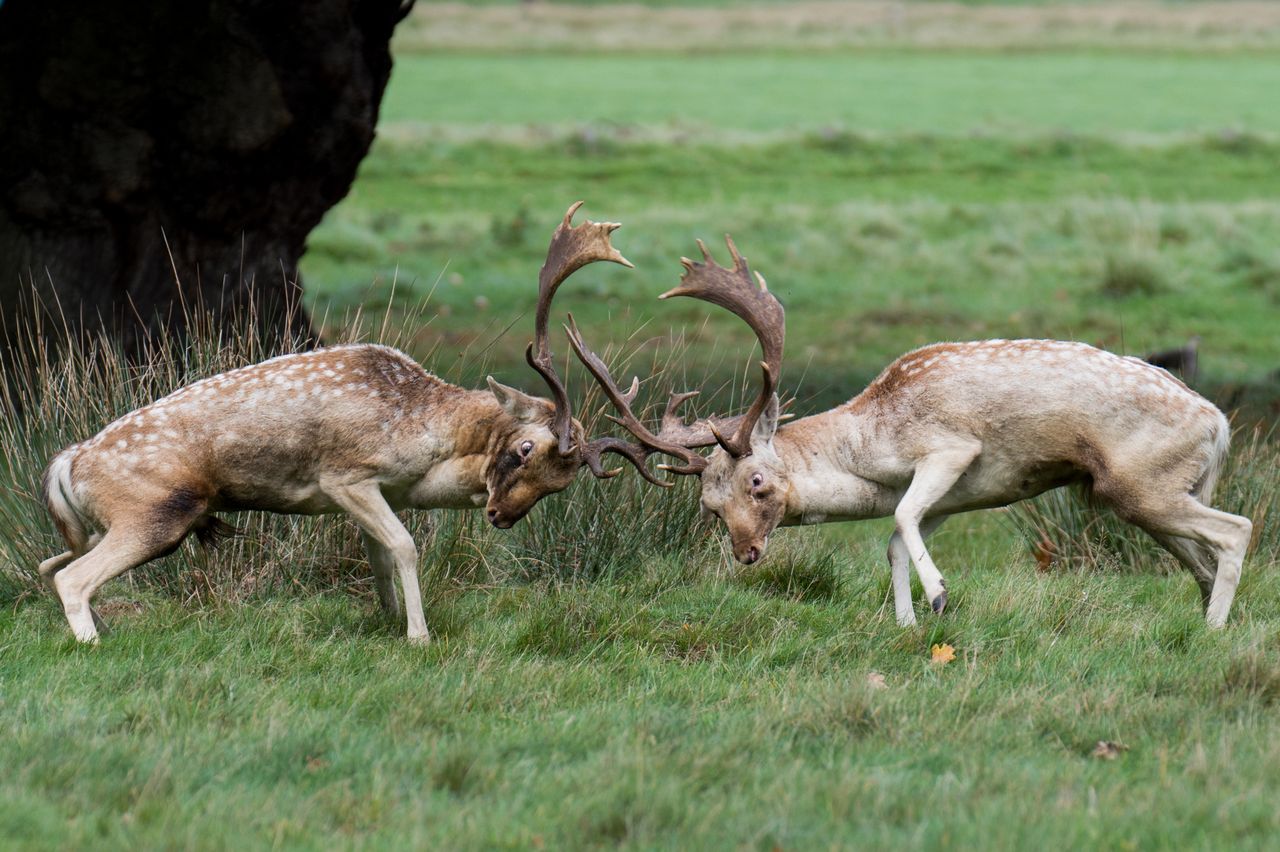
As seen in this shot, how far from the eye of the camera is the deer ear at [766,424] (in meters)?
8.31

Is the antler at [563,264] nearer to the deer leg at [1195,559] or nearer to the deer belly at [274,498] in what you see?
the deer belly at [274,498]

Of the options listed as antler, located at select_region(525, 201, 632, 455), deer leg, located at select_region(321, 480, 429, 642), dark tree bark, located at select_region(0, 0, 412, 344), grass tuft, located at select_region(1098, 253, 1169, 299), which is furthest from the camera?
grass tuft, located at select_region(1098, 253, 1169, 299)

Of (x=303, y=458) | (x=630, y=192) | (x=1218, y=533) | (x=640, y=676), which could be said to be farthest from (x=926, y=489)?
(x=630, y=192)

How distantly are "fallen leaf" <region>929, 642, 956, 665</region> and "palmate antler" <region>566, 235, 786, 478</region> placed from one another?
4.53 ft

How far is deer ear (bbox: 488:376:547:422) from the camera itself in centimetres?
783

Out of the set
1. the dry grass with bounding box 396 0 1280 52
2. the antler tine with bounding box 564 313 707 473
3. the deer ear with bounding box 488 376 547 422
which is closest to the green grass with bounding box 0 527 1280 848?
the antler tine with bounding box 564 313 707 473

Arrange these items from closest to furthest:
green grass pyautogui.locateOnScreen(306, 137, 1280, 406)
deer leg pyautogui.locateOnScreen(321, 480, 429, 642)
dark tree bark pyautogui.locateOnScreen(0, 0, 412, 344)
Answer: deer leg pyautogui.locateOnScreen(321, 480, 429, 642) < dark tree bark pyautogui.locateOnScreen(0, 0, 412, 344) < green grass pyautogui.locateOnScreen(306, 137, 1280, 406)

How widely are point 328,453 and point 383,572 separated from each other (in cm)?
70

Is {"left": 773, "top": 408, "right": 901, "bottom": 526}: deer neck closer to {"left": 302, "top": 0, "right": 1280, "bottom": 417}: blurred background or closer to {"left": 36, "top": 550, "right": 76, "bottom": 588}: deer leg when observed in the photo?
{"left": 302, "top": 0, "right": 1280, "bottom": 417}: blurred background

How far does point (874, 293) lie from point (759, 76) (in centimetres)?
3561

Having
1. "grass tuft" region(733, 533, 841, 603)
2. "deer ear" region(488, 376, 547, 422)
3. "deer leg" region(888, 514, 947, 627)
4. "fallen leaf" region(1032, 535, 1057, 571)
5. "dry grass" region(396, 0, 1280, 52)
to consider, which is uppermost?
"deer ear" region(488, 376, 547, 422)

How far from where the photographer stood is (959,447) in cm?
816

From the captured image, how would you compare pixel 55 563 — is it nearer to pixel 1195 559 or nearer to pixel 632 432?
pixel 632 432

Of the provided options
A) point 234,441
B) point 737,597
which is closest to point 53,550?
point 234,441
